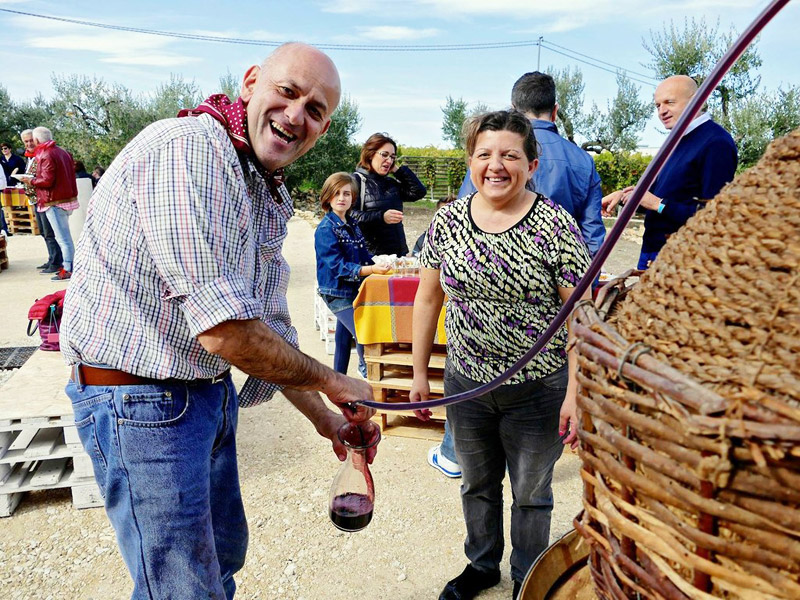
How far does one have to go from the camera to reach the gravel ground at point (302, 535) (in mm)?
2789

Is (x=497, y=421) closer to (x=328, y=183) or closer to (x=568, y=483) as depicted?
(x=568, y=483)

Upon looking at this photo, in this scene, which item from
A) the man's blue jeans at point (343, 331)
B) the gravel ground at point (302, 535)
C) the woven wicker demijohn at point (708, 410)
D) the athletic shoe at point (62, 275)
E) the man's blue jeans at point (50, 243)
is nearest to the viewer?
the woven wicker demijohn at point (708, 410)

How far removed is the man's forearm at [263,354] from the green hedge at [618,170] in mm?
20697

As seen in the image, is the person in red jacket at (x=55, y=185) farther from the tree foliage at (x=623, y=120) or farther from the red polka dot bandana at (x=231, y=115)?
the tree foliage at (x=623, y=120)

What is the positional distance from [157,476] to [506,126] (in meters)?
1.61

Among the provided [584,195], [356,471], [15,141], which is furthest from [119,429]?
[15,141]

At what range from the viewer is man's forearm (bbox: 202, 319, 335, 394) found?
144 centimetres

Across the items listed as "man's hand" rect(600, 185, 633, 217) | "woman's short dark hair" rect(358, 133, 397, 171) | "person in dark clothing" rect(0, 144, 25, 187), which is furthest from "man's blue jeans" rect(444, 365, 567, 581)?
"person in dark clothing" rect(0, 144, 25, 187)

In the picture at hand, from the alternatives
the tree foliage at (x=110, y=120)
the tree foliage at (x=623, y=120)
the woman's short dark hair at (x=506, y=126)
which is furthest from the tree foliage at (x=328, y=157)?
the woman's short dark hair at (x=506, y=126)

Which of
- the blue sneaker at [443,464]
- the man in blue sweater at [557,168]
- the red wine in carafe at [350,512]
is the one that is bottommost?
the blue sneaker at [443,464]

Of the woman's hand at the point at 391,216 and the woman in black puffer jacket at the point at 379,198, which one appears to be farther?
the woman's hand at the point at 391,216

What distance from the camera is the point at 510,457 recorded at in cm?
243

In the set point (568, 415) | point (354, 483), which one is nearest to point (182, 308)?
point (354, 483)

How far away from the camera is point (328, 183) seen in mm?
4621
